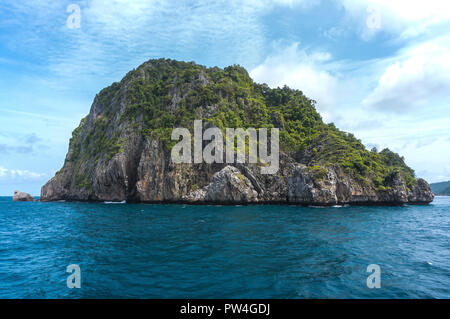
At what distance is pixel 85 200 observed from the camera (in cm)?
7238

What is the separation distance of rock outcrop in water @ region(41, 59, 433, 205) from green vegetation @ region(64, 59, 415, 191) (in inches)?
12.4

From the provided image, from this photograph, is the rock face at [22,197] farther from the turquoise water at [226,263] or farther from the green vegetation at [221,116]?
the turquoise water at [226,263]

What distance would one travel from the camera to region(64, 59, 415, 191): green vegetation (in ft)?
205

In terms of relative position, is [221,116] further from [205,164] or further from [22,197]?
[22,197]

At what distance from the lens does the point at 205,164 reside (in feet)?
202

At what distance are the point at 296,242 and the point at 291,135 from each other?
59688 millimetres

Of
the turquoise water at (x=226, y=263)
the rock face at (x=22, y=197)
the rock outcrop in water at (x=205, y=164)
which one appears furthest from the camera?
the rock face at (x=22, y=197)

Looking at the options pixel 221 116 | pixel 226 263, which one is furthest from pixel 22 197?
pixel 226 263

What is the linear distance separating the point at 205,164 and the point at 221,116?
17.2m

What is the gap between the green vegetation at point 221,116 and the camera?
62375 millimetres

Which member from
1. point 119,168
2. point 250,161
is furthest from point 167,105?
point 250,161

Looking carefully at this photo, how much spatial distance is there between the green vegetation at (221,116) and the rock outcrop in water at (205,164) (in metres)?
0.31

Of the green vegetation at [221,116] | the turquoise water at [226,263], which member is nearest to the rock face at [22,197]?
the green vegetation at [221,116]
